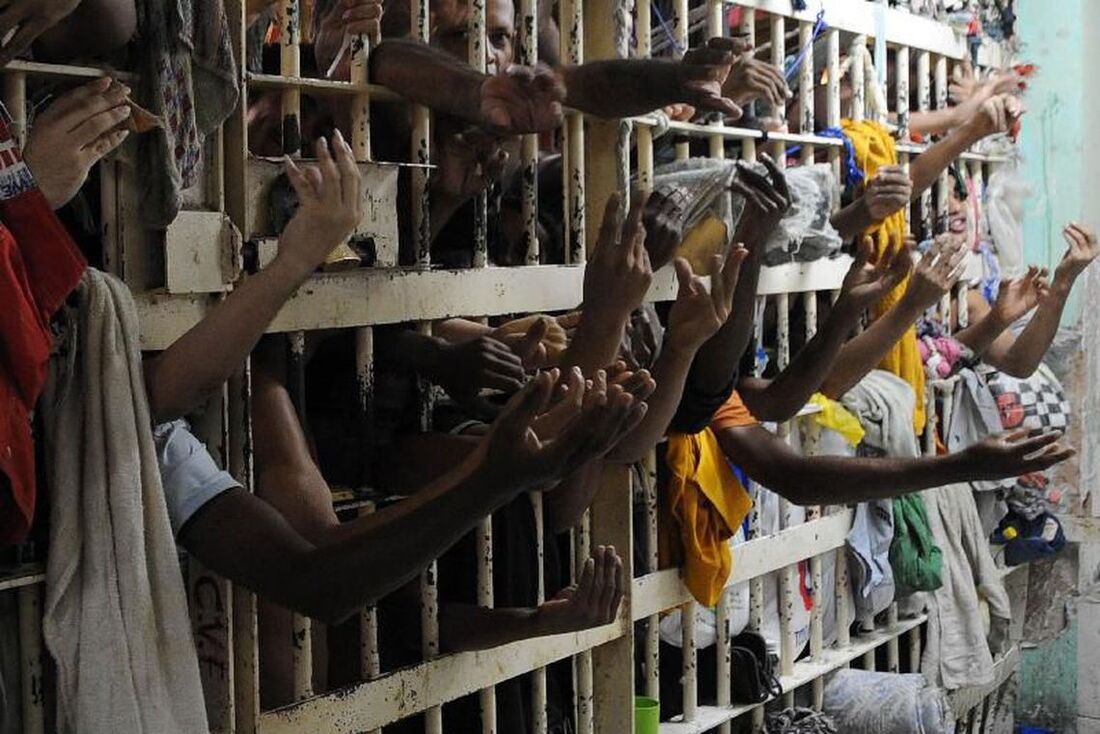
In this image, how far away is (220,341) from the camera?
175cm

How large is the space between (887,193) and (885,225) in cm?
21

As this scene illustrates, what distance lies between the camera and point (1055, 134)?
464cm

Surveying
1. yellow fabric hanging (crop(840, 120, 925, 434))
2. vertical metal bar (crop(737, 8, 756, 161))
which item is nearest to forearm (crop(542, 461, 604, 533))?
vertical metal bar (crop(737, 8, 756, 161))

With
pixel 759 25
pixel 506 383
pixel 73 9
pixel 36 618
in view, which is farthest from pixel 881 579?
pixel 73 9

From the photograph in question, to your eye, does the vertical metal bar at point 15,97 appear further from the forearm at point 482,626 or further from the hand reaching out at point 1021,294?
the hand reaching out at point 1021,294

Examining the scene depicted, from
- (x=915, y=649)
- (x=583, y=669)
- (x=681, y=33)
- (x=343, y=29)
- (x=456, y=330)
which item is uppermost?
(x=681, y=33)

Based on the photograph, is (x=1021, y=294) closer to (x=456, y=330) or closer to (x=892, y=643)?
(x=892, y=643)

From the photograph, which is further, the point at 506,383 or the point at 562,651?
the point at 562,651

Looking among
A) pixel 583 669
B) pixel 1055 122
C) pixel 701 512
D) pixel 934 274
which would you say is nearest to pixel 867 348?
pixel 934 274

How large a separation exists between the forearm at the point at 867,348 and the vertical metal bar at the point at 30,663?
6.55 ft

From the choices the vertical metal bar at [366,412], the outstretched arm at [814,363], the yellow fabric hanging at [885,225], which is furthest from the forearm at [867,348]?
Answer: the vertical metal bar at [366,412]

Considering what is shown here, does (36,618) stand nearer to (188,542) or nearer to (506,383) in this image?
(188,542)

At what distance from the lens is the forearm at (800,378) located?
2930mm

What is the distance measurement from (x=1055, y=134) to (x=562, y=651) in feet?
9.68
